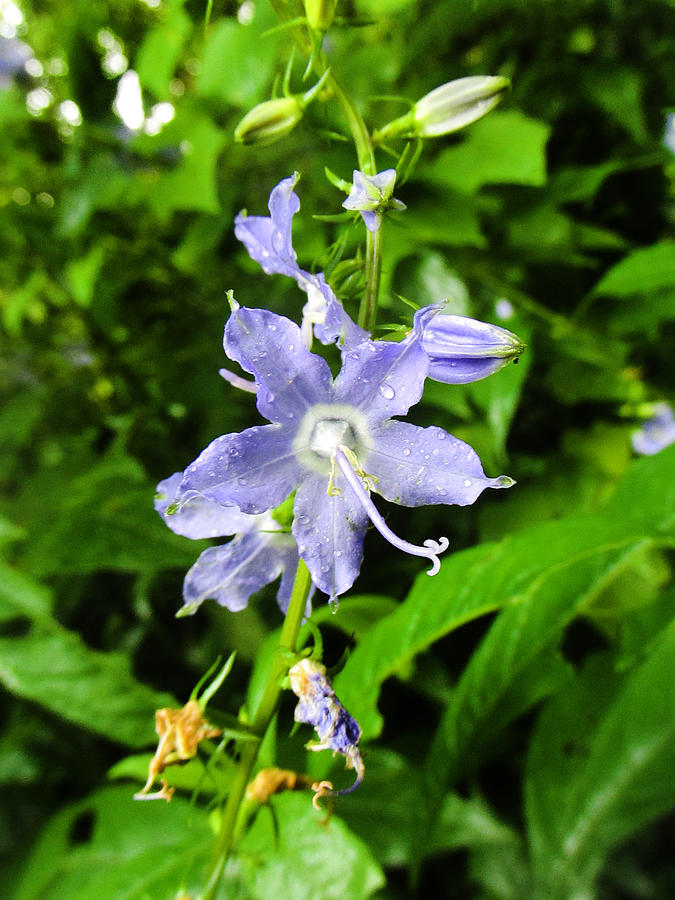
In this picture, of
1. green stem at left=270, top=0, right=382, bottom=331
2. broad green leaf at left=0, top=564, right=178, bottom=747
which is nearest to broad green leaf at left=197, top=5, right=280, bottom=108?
green stem at left=270, top=0, right=382, bottom=331

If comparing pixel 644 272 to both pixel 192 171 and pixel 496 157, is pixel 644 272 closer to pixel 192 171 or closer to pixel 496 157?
pixel 496 157

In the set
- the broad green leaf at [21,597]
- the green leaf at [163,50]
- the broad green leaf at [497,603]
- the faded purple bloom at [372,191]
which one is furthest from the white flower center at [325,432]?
the green leaf at [163,50]

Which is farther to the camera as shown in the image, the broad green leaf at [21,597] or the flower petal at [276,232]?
the broad green leaf at [21,597]

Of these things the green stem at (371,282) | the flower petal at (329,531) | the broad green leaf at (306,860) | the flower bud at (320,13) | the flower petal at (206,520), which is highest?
the flower bud at (320,13)

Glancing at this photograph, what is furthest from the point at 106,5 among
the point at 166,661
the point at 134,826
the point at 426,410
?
the point at 134,826

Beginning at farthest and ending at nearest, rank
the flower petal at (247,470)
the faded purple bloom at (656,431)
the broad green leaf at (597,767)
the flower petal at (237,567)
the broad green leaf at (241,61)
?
the faded purple bloom at (656,431) → the broad green leaf at (241,61) → the broad green leaf at (597,767) → the flower petal at (237,567) → the flower petal at (247,470)

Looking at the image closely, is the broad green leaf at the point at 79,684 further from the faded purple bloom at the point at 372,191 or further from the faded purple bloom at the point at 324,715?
the faded purple bloom at the point at 372,191
